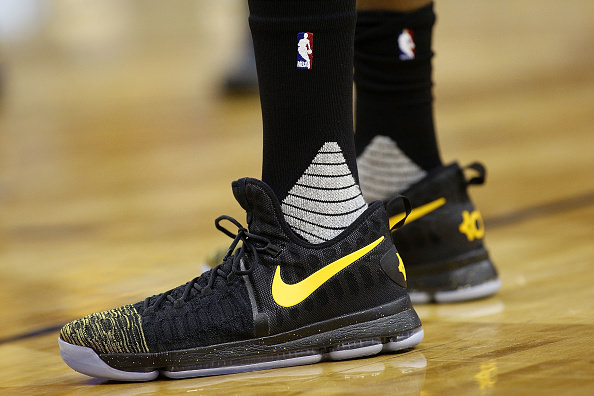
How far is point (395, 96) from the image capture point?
1.04 m

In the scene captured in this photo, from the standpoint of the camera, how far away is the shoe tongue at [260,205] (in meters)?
0.78

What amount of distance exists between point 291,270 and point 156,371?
15cm

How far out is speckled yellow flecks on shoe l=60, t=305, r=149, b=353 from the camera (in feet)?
2.45

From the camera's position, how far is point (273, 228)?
0.79 metres

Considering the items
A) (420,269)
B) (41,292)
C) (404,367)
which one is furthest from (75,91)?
(404,367)

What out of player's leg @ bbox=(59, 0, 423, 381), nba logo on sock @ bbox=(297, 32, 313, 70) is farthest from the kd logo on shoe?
nba logo on sock @ bbox=(297, 32, 313, 70)

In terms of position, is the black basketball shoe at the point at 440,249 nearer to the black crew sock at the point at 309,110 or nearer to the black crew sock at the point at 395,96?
the black crew sock at the point at 395,96

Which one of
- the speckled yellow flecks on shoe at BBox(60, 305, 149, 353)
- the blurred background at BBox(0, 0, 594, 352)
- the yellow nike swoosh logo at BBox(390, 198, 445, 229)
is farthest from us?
the blurred background at BBox(0, 0, 594, 352)

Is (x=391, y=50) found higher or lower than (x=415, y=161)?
higher

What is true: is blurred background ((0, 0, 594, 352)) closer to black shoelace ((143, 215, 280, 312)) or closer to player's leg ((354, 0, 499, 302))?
player's leg ((354, 0, 499, 302))

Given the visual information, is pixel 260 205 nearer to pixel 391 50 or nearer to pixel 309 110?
pixel 309 110

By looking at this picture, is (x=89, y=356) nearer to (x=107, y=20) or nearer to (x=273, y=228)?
(x=273, y=228)

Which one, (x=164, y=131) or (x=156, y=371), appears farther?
(x=164, y=131)

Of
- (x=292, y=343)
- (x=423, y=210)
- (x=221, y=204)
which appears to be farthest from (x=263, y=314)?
(x=221, y=204)
